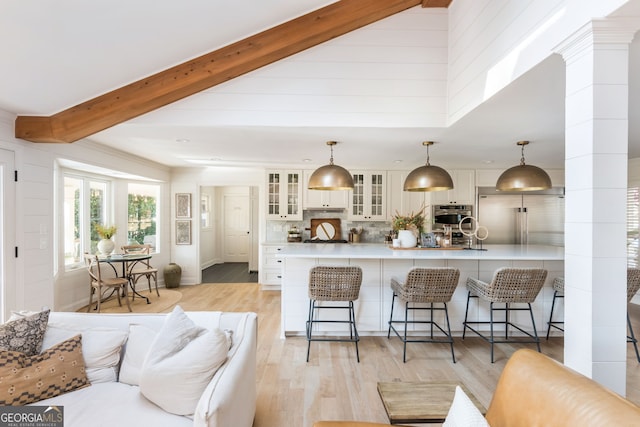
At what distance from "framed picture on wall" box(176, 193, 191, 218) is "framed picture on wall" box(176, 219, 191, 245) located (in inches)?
4.7

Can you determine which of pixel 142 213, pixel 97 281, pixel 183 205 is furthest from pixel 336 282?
pixel 142 213

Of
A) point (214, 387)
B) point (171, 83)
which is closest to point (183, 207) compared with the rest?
point (171, 83)

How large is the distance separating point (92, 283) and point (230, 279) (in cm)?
274

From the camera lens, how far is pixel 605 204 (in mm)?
1337

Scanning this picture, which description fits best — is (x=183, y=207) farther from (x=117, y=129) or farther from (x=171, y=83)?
(x=171, y=83)

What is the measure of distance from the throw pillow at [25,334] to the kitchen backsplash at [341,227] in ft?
15.2

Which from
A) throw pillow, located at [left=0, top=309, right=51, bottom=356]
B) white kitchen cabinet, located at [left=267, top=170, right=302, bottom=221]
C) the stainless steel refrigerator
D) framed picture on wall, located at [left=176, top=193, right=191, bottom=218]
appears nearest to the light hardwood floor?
throw pillow, located at [left=0, top=309, right=51, bottom=356]

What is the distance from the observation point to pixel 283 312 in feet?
12.2

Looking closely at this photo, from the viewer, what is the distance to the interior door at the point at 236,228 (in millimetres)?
9359

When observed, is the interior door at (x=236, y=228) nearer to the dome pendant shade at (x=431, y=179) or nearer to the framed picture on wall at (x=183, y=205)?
the framed picture on wall at (x=183, y=205)

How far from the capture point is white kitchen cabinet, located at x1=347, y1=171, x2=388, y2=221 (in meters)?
6.15

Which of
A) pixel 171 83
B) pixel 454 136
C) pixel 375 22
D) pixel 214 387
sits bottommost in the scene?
pixel 214 387

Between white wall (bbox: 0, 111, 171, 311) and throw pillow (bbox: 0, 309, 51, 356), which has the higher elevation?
white wall (bbox: 0, 111, 171, 311)

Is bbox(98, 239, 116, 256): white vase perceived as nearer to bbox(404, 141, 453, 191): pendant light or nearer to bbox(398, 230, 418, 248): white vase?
bbox(398, 230, 418, 248): white vase
